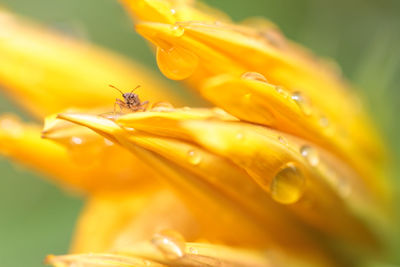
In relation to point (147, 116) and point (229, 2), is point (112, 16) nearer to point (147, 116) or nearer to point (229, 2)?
point (229, 2)

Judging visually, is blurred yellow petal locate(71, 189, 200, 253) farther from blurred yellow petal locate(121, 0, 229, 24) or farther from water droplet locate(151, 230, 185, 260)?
blurred yellow petal locate(121, 0, 229, 24)

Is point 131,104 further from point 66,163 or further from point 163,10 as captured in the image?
point 66,163

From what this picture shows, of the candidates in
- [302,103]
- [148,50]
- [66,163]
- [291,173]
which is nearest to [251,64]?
[302,103]

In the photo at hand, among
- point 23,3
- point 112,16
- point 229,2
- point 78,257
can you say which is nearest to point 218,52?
point 78,257

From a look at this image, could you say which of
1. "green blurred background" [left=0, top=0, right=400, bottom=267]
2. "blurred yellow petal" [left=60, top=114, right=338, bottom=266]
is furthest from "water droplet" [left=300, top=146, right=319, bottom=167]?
"green blurred background" [left=0, top=0, right=400, bottom=267]

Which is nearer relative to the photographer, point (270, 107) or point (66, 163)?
point (270, 107)

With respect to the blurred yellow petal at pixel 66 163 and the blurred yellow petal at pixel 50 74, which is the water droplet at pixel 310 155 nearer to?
the blurred yellow petal at pixel 66 163

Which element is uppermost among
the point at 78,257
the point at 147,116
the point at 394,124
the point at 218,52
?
the point at 394,124

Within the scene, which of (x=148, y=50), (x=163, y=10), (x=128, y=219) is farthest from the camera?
(x=148, y=50)
